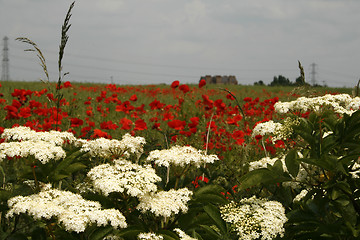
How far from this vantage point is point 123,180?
209 centimetres

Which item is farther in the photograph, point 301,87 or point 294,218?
point 301,87

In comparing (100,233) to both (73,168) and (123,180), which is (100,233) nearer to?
(123,180)

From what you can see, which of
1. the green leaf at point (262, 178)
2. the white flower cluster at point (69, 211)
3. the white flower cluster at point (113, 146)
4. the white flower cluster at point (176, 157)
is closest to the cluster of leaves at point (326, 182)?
the green leaf at point (262, 178)

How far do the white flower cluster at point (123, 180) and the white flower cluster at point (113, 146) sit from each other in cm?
27

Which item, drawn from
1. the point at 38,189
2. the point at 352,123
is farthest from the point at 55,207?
the point at 352,123

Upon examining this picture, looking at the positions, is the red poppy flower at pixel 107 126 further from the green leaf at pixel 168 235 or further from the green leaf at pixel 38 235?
the green leaf at pixel 168 235

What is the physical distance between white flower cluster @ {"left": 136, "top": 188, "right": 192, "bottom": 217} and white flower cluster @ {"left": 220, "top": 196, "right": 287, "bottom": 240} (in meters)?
0.27

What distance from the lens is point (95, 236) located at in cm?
203

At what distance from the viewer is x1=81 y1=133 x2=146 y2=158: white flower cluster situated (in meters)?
2.56

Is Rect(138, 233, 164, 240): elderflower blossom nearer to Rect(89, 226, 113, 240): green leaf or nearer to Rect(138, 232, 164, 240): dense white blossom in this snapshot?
Rect(138, 232, 164, 240): dense white blossom

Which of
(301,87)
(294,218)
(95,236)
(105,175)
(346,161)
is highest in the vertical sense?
(301,87)

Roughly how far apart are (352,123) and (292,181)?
1.57 feet

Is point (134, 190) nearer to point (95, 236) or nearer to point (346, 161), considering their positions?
point (95, 236)

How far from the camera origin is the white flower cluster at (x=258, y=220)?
2.01m
